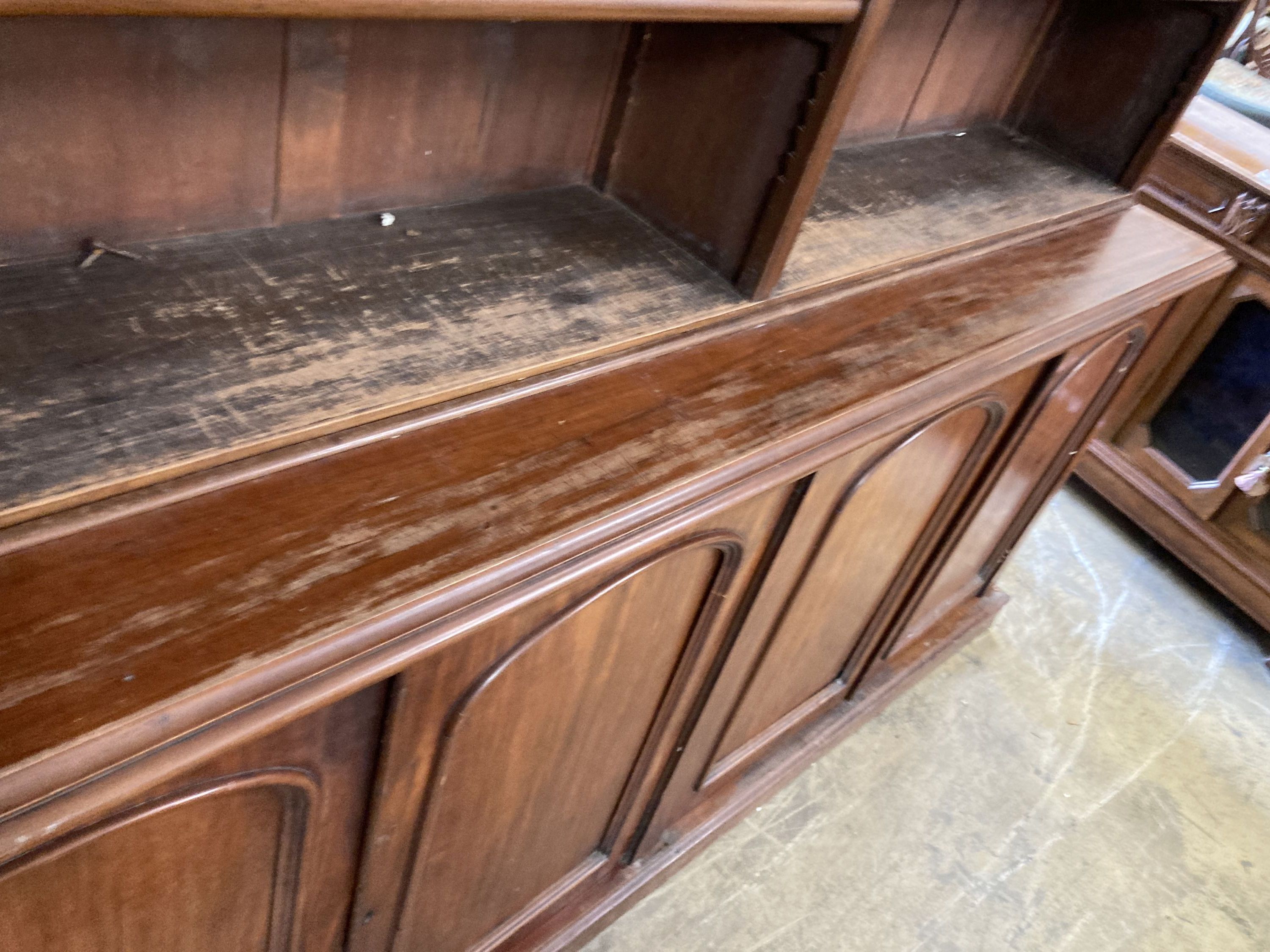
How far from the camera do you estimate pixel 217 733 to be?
54 cm

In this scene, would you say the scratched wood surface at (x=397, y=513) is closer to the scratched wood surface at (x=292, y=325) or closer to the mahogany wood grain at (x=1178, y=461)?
the scratched wood surface at (x=292, y=325)

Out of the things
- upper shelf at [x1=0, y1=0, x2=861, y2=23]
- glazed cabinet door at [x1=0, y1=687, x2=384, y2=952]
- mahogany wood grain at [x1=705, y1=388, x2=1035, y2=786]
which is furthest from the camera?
mahogany wood grain at [x1=705, y1=388, x2=1035, y2=786]

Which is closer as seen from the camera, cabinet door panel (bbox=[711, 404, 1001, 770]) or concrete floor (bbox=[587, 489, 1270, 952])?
cabinet door panel (bbox=[711, 404, 1001, 770])

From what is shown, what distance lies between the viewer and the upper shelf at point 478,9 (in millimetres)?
470

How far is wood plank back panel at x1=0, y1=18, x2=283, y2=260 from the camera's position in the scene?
663mm

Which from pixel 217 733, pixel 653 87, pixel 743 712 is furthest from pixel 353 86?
pixel 743 712

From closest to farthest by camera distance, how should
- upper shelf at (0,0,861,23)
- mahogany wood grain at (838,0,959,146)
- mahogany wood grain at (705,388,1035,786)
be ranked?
upper shelf at (0,0,861,23), mahogany wood grain at (705,388,1035,786), mahogany wood grain at (838,0,959,146)

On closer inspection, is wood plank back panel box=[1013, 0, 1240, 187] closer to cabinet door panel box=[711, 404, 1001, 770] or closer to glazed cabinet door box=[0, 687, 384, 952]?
cabinet door panel box=[711, 404, 1001, 770]

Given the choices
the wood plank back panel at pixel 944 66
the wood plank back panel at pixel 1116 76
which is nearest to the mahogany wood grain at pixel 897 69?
the wood plank back panel at pixel 944 66

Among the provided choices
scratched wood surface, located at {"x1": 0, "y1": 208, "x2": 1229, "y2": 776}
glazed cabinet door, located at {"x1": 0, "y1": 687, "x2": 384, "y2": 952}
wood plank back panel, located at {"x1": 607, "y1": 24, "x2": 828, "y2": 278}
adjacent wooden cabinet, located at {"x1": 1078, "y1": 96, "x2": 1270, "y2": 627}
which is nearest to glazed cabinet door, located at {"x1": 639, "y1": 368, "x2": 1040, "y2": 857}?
scratched wood surface, located at {"x1": 0, "y1": 208, "x2": 1229, "y2": 776}

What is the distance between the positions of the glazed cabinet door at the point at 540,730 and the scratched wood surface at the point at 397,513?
6 cm

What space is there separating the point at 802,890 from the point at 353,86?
132cm

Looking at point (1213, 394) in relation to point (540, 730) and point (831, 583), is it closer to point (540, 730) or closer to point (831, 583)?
point (831, 583)

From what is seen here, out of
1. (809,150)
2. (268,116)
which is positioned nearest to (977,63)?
(809,150)
